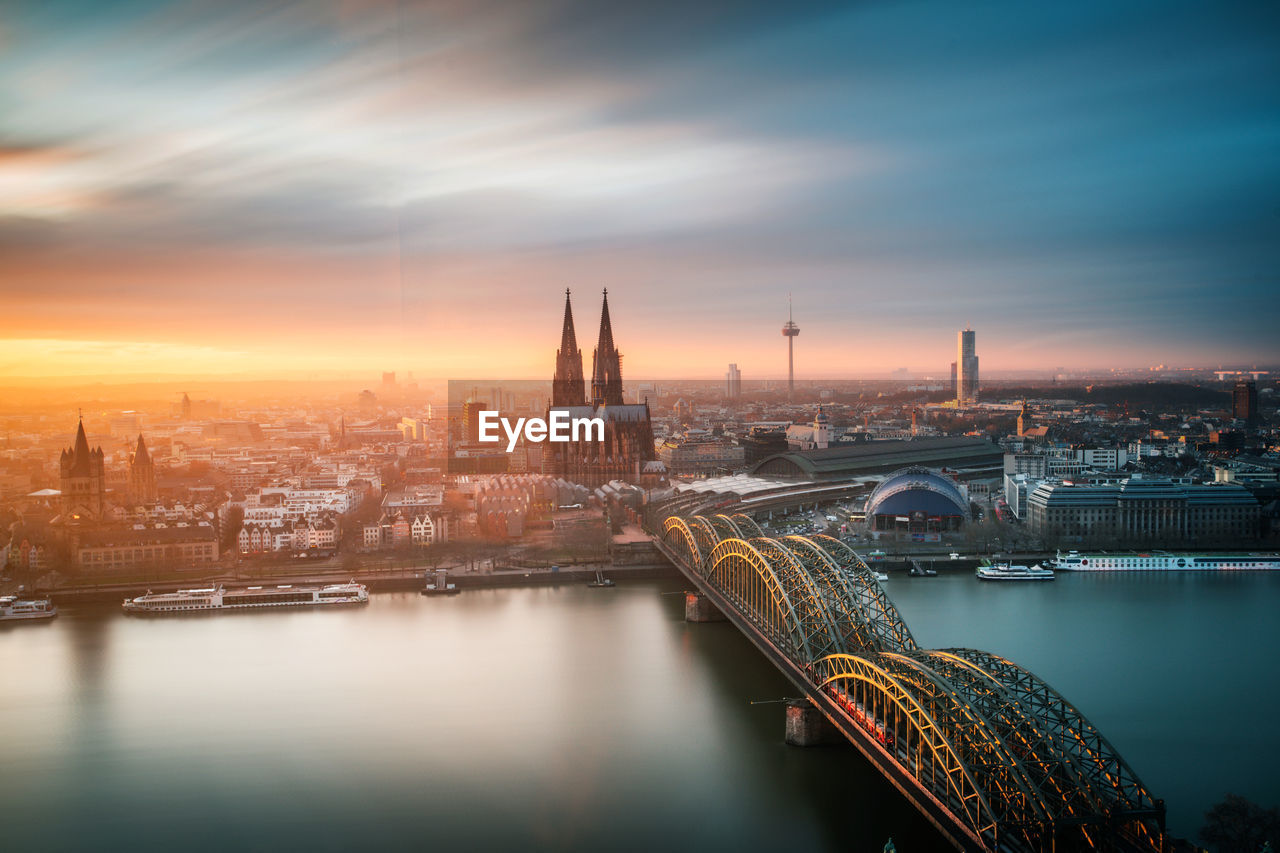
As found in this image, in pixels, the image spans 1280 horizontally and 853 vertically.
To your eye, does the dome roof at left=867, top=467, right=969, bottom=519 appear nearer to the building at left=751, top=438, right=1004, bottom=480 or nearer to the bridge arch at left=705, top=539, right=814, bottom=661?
the building at left=751, top=438, right=1004, bottom=480

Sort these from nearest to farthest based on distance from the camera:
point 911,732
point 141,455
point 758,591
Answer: point 911,732, point 758,591, point 141,455

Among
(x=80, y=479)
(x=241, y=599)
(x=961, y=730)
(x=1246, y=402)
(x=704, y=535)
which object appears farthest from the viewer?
(x=1246, y=402)

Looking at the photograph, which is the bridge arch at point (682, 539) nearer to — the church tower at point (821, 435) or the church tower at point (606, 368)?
the church tower at point (606, 368)

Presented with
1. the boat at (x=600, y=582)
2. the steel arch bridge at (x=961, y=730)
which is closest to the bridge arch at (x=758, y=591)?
the steel arch bridge at (x=961, y=730)

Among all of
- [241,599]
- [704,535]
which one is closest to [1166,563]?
[704,535]

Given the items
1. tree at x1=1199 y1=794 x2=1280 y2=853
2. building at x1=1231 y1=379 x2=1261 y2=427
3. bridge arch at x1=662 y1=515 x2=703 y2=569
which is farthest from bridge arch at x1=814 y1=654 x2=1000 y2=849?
building at x1=1231 y1=379 x2=1261 y2=427

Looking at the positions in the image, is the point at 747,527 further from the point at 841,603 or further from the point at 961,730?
the point at 961,730
